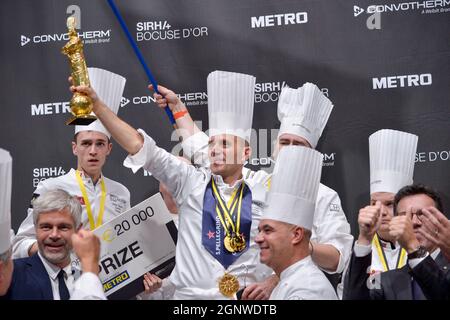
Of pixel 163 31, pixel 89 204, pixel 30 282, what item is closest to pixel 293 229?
pixel 30 282

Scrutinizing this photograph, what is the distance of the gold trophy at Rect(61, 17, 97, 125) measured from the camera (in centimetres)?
347

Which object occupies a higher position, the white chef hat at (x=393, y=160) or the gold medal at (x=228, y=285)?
the white chef hat at (x=393, y=160)

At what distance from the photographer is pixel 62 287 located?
10.8 feet

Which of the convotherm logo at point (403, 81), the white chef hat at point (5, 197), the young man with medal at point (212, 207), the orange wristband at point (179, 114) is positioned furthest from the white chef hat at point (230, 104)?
the white chef hat at point (5, 197)

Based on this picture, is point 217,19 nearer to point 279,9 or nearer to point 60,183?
point 279,9

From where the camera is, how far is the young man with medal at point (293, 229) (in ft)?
10.2

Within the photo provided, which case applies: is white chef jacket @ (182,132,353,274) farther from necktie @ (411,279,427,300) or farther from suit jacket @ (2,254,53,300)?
suit jacket @ (2,254,53,300)

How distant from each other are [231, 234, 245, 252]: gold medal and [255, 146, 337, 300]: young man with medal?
40 centimetres

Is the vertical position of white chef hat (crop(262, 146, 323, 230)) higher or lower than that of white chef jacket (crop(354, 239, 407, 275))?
higher

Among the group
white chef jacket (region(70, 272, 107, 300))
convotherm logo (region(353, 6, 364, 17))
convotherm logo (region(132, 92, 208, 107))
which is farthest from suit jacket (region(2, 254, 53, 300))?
convotherm logo (region(353, 6, 364, 17))

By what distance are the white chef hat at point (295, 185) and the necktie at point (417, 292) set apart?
1.47 ft

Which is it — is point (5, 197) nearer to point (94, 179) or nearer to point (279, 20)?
point (94, 179)

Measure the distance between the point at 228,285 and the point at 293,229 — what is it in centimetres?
55

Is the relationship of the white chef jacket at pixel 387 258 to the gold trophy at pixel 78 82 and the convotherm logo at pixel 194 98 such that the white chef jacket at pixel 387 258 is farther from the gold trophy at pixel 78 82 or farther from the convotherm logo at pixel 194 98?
the gold trophy at pixel 78 82
